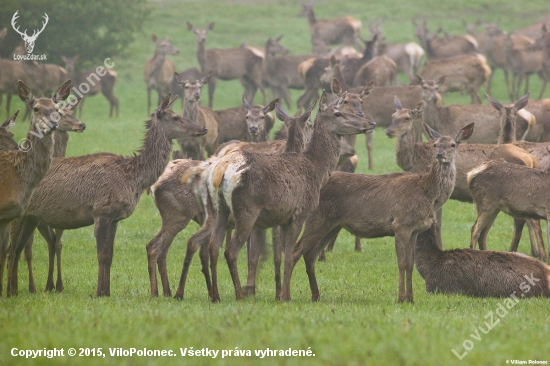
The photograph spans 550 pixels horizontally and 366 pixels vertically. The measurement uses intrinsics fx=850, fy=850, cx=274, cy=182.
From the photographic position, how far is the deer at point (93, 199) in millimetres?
9086

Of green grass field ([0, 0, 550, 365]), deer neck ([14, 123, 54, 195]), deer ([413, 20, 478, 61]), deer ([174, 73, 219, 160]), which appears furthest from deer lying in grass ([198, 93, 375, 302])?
deer ([413, 20, 478, 61])

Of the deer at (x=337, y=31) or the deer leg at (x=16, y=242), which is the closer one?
the deer leg at (x=16, y=242)

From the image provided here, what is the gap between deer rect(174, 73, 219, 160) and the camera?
53.8ft

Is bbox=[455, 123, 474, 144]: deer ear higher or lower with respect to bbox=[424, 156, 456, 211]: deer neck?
higher

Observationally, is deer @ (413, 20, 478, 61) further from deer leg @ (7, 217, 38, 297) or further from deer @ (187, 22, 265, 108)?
deer leg @ (7, 217, 38, 297)

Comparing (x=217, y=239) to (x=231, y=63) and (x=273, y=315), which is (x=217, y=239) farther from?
(x=231, y=63)

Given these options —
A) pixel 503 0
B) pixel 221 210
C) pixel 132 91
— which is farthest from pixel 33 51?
pixel 503 0

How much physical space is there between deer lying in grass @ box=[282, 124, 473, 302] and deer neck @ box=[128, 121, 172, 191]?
1818 mm

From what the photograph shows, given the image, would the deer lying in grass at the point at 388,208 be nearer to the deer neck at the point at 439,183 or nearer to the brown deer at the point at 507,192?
the deer neck at the point at 439,183

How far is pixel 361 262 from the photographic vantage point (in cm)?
1244

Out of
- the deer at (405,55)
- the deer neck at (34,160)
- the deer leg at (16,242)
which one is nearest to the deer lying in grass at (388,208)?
the deer neck at (34,160)

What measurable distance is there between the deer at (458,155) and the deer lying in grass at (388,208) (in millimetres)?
3188

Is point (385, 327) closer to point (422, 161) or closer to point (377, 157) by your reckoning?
point (422, 161)

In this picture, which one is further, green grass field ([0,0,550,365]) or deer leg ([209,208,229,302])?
deer leg ([209,208,229,302])
